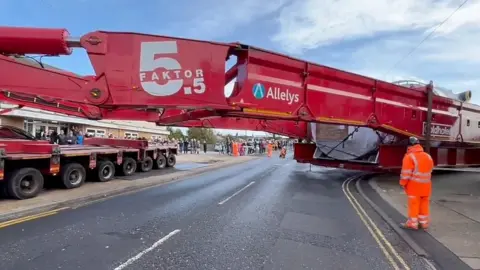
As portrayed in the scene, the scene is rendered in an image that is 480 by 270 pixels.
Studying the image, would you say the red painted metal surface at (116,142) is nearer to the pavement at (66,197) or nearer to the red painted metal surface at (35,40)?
the pavement at (66,197)

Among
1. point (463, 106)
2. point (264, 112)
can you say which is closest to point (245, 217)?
point (264, 112)

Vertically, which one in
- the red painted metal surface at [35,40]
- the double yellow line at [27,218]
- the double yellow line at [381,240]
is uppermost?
the red painted metal surface at [35,40]

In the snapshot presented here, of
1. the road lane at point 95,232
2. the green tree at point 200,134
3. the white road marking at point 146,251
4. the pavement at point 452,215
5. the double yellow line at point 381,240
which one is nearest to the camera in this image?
the white road marking at point 146,251

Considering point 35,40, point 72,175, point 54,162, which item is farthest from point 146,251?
point 72,175

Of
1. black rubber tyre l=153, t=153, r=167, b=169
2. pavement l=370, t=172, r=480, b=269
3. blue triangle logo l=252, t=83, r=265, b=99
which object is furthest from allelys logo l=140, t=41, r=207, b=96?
black rubber tyre l=153, t=153, r=167, b=169

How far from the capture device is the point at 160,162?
19469 millimetres

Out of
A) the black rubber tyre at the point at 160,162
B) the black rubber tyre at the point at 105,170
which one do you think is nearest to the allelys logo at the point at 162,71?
the black rubber tyre at the point at 105,170

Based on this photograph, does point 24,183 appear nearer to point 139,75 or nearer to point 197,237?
point 139,75

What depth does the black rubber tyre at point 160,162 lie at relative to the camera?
62.9 ft

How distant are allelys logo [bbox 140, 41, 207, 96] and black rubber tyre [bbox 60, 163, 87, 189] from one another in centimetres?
582

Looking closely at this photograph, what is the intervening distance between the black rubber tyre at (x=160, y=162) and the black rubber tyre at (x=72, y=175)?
7.16 metres

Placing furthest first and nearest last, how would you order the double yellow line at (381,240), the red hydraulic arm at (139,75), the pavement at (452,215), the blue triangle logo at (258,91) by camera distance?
the blue triangle logo at (258,91) → the red hydraulic arm at (139,75) → the pavement at (452,215) → the double yellow line at (381,240)

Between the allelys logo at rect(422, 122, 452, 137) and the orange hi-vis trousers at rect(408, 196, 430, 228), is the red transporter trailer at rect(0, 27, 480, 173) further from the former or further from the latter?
the orange hi-vis trousers at rect(408, 196, 430, 228)

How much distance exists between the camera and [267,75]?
28.1 ft
